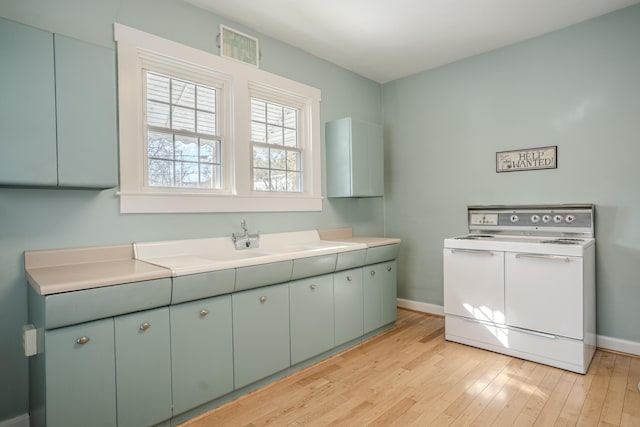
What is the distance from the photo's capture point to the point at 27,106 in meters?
1.81

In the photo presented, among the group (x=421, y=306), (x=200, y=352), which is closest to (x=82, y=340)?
(x=200, y=352)

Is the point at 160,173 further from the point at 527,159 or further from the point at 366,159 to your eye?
the point at 527,159

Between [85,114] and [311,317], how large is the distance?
6.66 ft

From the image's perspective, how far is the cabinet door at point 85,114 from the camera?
192 cm

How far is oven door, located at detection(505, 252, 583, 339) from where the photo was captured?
2682 millimetres

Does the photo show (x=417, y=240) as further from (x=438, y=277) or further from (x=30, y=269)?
(x=30, y=269)

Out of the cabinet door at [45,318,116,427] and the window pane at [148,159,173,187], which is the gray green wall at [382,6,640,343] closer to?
the window pane at [148,159,173,187]

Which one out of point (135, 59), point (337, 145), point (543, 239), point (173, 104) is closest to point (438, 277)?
point (543, 239)

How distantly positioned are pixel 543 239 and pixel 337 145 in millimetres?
2120

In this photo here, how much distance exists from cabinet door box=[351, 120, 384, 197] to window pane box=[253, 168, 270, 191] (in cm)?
89

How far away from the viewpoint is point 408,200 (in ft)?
14.5

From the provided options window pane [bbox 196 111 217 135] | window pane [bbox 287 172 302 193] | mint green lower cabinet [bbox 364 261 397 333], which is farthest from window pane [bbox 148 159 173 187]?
mint green lower cabinet [bbox 364 261 397 333]

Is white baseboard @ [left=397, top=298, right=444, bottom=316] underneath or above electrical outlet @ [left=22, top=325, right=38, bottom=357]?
underneath

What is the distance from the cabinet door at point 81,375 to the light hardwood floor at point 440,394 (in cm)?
56
